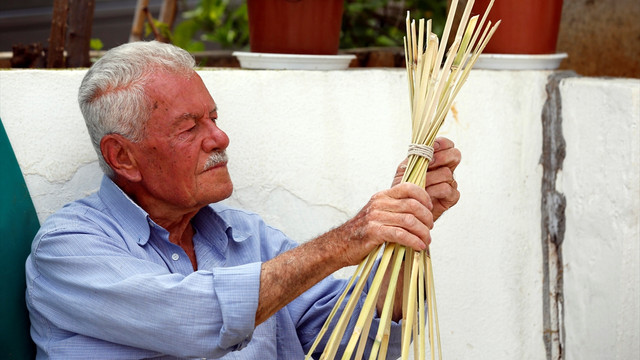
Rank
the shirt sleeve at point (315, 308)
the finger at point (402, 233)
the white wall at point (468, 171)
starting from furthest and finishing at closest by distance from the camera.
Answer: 1. the white wall at point (468, 171)
2. the shirt sleeve at point (315, 308)
3. the finger at point (402, 233)

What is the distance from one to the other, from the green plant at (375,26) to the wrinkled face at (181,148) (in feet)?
6.72

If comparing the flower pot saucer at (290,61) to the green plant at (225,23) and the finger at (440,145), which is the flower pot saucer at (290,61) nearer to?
the finger at (440,145)

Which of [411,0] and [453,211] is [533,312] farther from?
[411,0]

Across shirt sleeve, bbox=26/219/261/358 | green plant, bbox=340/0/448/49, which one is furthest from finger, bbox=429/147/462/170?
green plant, bbox=340/0/448/49

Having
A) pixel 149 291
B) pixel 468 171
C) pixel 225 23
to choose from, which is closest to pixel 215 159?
pixel 149 291

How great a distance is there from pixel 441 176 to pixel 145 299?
24.5 inches

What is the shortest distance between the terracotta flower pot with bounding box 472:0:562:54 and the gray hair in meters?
0.98

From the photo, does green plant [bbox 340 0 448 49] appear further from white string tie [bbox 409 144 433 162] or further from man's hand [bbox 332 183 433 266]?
man's hand [bbox 332 183 433 266]

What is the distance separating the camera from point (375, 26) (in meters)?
4.12

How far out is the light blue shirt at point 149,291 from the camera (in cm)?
148

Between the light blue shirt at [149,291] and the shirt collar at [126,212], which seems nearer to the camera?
the light blue shirt at [149,291]

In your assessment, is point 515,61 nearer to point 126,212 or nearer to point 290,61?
point 290,61

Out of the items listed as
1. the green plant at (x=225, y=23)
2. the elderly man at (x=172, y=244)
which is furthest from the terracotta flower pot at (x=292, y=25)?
the green plant at (x=225, y=23)

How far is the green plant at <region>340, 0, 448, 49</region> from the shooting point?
12.5 ft
